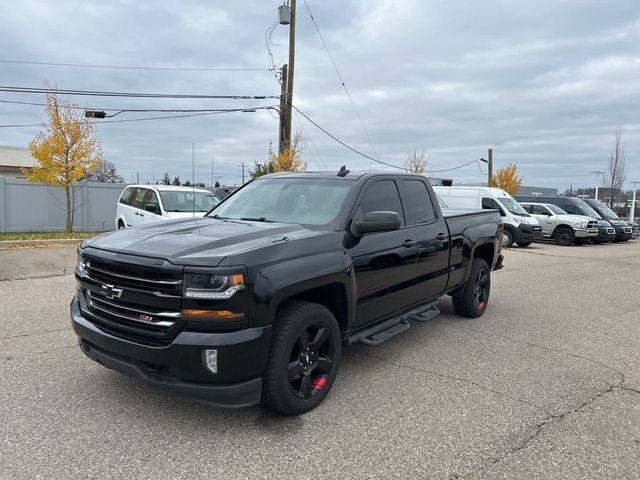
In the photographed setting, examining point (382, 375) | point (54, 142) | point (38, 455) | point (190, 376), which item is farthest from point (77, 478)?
point (54, 142)

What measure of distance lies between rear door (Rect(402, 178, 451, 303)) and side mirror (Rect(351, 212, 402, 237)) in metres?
0.99

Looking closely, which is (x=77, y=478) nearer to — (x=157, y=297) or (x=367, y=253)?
(x=157, y=297)

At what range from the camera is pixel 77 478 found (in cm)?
266

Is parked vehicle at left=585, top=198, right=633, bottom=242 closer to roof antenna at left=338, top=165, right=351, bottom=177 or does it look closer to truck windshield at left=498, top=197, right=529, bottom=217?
truck windshield at left=498, top=197, right=529, bottom=217

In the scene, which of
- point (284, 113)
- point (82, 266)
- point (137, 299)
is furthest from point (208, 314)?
point (284, 113)

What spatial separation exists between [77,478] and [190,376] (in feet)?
2.61

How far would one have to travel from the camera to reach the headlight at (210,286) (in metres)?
2.94

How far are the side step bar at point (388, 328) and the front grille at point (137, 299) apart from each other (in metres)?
1.64

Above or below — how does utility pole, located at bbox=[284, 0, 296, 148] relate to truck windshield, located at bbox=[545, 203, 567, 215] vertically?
above

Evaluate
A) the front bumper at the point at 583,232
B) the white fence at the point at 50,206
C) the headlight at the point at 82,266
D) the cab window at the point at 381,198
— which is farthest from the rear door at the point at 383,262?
the white fence at the point at 50,206

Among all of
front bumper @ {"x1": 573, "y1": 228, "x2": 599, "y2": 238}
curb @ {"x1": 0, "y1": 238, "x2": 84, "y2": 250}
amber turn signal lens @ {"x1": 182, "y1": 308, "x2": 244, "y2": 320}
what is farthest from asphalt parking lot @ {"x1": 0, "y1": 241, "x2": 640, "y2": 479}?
front bumper @ {"x1": 573, "y1": 228, "x2": 599, "y2": 238}

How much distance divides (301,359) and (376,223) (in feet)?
4.05

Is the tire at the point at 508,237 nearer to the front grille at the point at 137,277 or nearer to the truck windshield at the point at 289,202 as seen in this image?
the truck windshield at the point at 289,202

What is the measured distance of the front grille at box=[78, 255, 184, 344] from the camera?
118 inches
